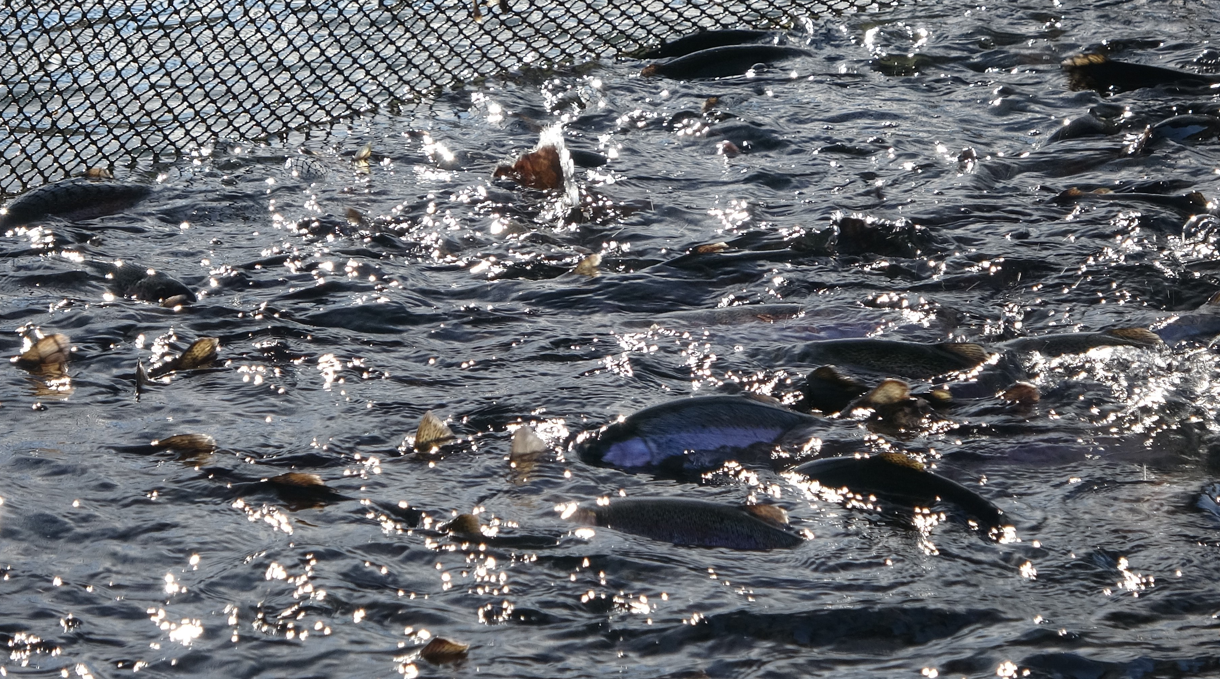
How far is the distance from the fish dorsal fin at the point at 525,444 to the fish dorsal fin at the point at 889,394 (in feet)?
3.13

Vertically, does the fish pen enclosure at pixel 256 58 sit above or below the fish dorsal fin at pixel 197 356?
above

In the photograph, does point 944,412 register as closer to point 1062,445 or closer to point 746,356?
point 1062,445

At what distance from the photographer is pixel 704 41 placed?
728 cm

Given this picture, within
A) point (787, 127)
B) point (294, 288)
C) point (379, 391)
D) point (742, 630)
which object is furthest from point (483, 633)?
point (787, 127)

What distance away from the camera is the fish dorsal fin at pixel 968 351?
381cm

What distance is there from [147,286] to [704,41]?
3.86 meters

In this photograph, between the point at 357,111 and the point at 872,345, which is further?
the point at 357,111

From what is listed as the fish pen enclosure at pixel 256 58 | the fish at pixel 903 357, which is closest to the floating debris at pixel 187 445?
the fish at pixel 903 357

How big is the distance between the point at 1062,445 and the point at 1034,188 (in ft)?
6.97

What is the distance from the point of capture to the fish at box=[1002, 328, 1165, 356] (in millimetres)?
3809

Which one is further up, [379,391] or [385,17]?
[385,17]

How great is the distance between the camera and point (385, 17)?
8.07 meters

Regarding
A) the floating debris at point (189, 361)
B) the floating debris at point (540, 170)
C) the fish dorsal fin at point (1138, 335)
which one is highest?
the floating debris at point (540, 170)

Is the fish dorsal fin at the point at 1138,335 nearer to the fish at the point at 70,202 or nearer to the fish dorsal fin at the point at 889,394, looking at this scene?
the fish dorsal fin at the point at 889,394
